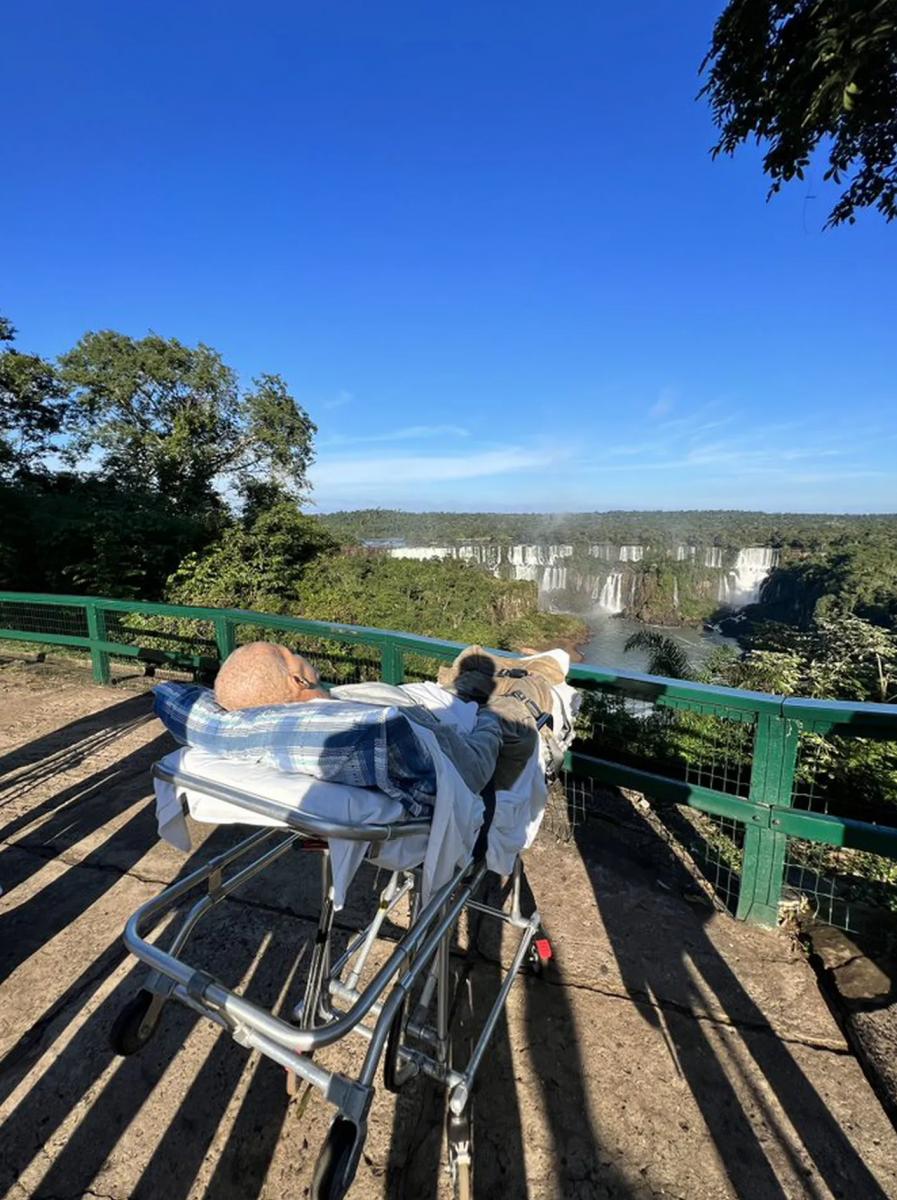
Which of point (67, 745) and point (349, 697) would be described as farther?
point (67, 745)

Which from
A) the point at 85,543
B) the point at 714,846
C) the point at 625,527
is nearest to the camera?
the point at 714,846

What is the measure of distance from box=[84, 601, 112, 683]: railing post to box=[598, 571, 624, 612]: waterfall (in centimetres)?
7703

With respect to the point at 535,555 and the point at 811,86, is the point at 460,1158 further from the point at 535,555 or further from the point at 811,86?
the point at 535,555

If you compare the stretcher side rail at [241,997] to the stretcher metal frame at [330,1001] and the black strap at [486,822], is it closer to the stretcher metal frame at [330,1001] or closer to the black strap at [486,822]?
the stretcher metal frame at [330,1001]

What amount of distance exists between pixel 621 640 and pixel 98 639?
58.9 metres

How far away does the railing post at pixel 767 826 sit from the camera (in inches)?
95.0

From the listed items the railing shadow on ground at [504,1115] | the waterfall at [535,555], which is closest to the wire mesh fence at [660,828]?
the railing shadow on ground at [504,1115]

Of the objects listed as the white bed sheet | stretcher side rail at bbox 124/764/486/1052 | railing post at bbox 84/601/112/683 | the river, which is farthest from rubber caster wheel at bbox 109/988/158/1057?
the river

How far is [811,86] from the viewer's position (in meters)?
4.47

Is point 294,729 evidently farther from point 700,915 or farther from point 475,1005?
point 700,915

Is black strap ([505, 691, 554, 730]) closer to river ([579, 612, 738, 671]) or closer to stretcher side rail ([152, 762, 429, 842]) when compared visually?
stretcher side rail ([152, 762, 429, 842])

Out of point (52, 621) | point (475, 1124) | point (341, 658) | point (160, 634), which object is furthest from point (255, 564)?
point (475, 1124)

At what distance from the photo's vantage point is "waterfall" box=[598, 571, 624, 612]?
78.1 metres

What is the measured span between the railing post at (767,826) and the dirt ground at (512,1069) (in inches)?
5.1
